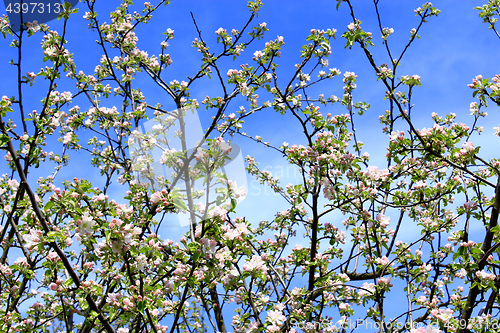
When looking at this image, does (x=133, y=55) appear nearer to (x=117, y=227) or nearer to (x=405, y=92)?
(x=117, y=227)

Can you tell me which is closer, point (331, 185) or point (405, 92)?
point (331, 185)

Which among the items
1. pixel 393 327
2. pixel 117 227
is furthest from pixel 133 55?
pixel 393 327

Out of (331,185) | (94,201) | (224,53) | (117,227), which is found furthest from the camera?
(224,53)

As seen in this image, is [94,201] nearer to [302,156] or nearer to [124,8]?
[302,156]

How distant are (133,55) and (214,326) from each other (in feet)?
13.6

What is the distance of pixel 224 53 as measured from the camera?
5.05m

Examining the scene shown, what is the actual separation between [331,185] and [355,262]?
76.5 inches

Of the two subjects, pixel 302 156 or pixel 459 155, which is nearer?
pixel 459 155

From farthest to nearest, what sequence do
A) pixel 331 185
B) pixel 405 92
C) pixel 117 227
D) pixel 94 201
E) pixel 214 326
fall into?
1. pixel 405 92
2. pixel 214 326
3. pixel 331 185
4. pixel 94 201
5. pixel 117 227

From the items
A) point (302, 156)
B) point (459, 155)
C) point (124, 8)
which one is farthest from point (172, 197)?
point (124, 8)

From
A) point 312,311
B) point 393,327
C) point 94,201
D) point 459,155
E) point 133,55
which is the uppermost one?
point 133,55

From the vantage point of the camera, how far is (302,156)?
402cm

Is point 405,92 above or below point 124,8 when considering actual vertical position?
below

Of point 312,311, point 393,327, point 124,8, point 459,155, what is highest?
point 124,8
